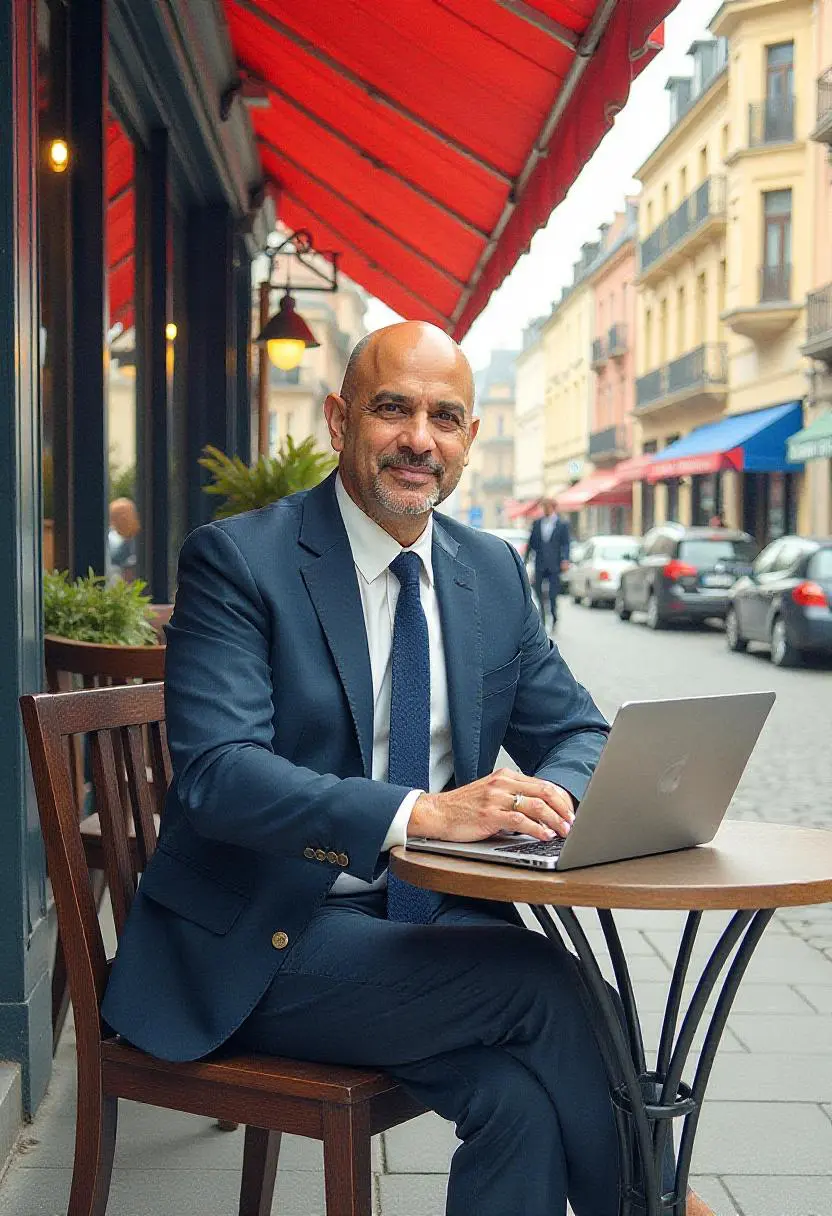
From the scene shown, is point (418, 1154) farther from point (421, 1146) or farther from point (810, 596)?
point (810, 596)

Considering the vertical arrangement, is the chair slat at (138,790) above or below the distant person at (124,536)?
below

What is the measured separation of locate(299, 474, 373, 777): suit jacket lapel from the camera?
255cm

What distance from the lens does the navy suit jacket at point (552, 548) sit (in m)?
21.4

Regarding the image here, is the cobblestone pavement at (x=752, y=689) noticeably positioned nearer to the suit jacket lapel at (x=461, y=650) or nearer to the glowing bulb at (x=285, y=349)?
the suit jacket lapel at (x=461, y=650)

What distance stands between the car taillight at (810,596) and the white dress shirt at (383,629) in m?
13.6

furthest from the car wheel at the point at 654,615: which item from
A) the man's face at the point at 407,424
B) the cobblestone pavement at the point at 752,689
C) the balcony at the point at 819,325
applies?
the man's face at the point at 407,424

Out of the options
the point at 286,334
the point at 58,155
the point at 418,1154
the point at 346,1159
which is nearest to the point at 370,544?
the point at 346,1159

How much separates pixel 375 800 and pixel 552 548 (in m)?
19.5

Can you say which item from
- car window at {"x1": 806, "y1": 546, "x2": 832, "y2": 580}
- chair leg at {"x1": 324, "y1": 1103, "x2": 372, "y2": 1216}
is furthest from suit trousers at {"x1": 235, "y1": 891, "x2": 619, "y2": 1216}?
car window at {"x1": 806, "y1": 546, "x2": 832, "y2": 580}

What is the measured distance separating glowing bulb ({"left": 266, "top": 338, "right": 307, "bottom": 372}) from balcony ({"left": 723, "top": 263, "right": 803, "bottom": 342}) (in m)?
23.2

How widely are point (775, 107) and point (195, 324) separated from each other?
87.4 feet

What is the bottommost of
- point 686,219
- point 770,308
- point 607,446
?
point 607,446

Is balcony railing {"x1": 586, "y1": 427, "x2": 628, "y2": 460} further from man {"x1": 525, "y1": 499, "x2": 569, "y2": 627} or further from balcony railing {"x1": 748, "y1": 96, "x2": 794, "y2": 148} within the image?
man {"x1": 525, "y1": 499, "x2": 569, "y2": 627}

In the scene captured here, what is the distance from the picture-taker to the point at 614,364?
178ft
